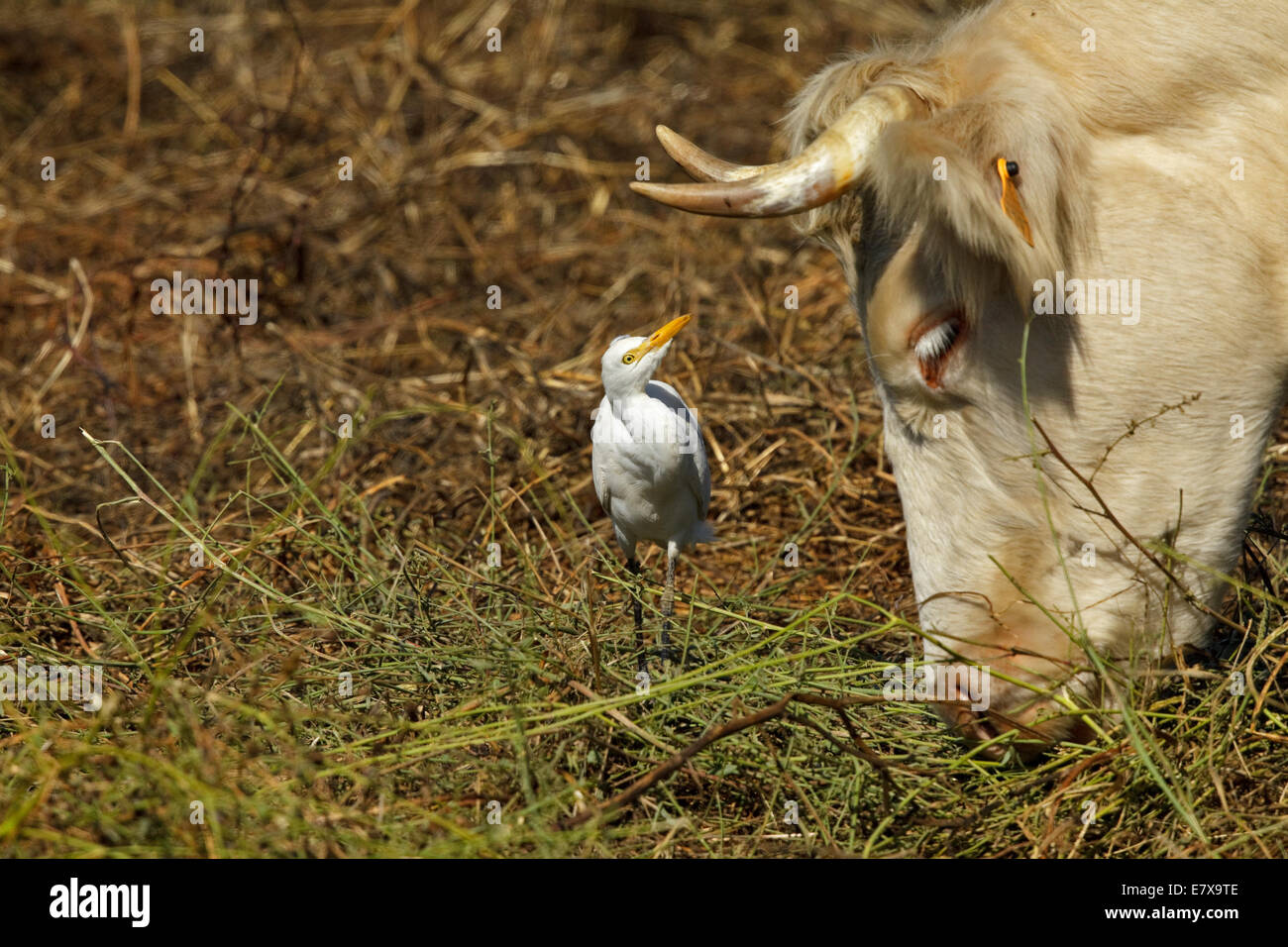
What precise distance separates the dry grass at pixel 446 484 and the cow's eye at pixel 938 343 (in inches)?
18.9

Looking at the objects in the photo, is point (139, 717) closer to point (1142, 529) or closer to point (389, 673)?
point (389, 673)

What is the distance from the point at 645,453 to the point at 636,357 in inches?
8.8

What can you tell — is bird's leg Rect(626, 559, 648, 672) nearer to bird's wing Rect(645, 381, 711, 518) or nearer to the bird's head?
bird's wing Rect(645, 381, 711, 518)

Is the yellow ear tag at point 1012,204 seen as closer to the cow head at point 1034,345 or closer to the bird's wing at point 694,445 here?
the cow head at point 1034,345

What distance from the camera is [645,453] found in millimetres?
3127

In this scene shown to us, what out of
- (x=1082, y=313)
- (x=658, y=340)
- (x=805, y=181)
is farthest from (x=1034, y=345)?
(x=658, y=340)

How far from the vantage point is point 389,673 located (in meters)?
2.98

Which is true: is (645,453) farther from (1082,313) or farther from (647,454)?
(1082,313)

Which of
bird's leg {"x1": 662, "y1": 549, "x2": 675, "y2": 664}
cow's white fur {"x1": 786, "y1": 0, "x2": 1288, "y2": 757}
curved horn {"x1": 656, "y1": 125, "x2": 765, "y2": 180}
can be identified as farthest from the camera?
bird's leg {"x1": 662, "y1": 549, "x2": 675, "y2": 664}

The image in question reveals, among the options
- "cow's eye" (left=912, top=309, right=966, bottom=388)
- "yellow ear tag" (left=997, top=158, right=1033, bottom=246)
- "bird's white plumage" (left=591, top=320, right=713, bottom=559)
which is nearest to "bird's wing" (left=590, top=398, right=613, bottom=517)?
"bird's white plumage" (left=591, top=320, right=713, bottom=559)

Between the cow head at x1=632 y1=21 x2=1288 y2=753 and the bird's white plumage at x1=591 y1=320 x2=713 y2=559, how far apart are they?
20.6 inches

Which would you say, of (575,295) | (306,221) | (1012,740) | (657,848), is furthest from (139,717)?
(306,221)

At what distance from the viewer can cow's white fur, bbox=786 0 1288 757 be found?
7.93 feet

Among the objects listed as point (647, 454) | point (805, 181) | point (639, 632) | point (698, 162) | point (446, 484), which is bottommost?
point (639, 632)
